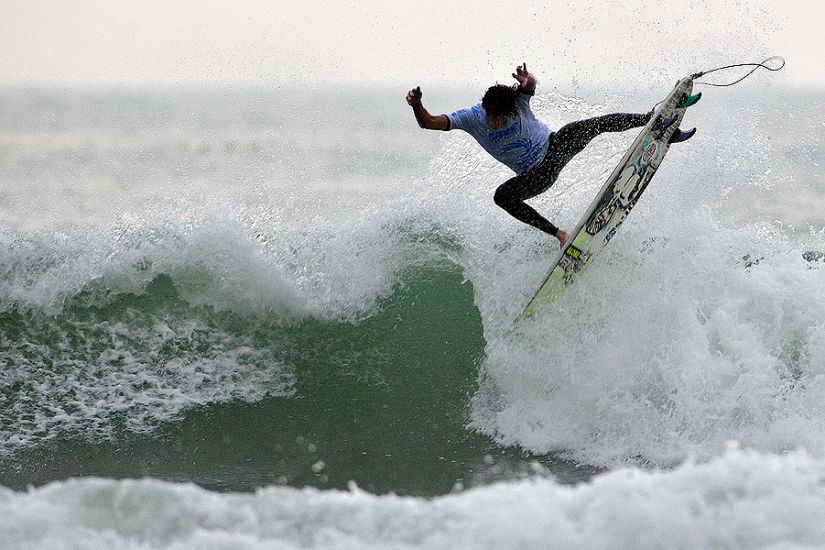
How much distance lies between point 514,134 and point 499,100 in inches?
10.5

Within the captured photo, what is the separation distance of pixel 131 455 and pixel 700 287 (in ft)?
13.4

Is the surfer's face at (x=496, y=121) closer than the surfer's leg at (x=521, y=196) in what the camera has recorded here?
Yes

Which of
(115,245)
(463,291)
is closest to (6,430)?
(115,245)

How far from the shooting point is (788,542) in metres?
3.51

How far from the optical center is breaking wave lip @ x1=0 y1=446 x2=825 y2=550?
3.56m

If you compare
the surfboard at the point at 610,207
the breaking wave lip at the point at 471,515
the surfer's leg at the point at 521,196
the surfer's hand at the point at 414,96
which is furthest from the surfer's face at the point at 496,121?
the breaking wave lip at the point at 471,515

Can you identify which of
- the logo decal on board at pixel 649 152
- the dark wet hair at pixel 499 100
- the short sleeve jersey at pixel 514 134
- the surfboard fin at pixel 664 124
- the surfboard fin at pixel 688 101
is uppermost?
the dark wet hair at pixel 499 100

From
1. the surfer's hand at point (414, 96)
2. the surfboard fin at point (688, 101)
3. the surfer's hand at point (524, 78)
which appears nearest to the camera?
the surfer's hand at point (414, 96)

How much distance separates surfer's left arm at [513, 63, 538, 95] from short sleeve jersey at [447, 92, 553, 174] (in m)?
0.06

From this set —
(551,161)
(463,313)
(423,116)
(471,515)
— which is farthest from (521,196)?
(471,515)

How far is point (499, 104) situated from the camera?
6199 mm

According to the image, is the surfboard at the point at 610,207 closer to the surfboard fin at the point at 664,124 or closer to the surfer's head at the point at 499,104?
the surfboard fin at the point at 664,124

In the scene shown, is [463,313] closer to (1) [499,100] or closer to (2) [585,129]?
(2) [585,129]

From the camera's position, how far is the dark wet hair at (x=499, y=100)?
620cm
